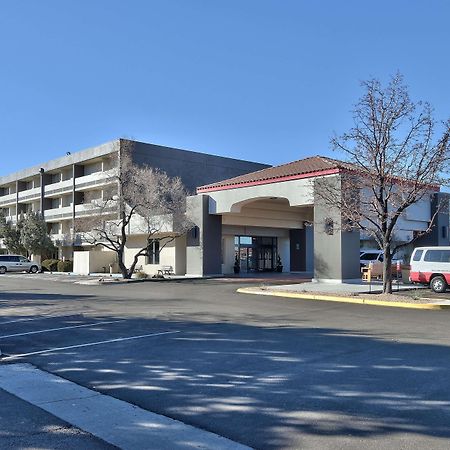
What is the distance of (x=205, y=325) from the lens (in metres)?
12.8

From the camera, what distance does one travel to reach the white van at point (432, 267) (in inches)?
819

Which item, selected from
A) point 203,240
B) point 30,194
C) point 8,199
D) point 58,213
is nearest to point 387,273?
point 203,240

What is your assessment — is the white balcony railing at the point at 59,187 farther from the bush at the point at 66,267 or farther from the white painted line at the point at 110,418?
the white painted line at the point at 110,418

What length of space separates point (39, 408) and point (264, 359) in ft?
12.3

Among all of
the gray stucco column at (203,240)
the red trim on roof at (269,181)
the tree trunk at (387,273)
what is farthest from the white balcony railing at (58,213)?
the tree trunk at (387,273)

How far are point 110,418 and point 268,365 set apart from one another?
10.3ft

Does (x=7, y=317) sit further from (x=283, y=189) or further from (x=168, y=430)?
(x=283, y=189)

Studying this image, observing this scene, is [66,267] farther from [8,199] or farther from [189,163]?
[8,199]

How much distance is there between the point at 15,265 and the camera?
158 feet

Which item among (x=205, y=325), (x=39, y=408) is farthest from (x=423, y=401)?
(x=205, y=325)

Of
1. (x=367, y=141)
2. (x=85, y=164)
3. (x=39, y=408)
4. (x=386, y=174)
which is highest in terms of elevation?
(x=85, y=164)

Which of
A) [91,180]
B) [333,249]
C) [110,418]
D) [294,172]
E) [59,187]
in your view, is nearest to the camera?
[110,418]

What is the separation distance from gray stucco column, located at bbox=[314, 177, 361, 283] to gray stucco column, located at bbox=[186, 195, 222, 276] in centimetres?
954

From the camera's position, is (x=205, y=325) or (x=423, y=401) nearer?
(x=423, y=401)
